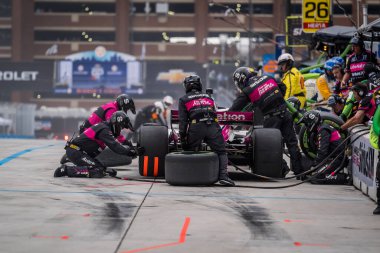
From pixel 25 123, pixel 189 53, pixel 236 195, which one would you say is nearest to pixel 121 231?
pixel 236 195

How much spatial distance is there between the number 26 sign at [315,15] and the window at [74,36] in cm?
6515

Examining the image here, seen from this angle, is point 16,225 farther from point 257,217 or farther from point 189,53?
point 189,53

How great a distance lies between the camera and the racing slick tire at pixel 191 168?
1227 cm

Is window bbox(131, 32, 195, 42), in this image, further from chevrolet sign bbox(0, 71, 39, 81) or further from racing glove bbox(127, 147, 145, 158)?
racing glove bbox(127, 147, 145, 158)

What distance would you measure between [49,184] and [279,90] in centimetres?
454

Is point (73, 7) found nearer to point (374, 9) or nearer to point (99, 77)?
point (99, 77)

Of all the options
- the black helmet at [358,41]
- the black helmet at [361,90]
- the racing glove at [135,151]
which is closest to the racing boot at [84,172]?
the racing glove at [135,151]

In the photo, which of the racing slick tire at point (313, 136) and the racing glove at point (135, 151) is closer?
the racing glove at point (135, 151)

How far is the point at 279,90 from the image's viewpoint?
566 inches

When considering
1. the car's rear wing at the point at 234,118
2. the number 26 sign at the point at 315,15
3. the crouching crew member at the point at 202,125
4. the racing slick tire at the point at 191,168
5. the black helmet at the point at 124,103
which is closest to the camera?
the racing slick tire at the point at 191,168

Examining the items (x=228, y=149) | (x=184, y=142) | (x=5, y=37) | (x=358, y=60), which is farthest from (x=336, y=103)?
(x=5, y=37)

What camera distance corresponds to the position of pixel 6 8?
88375mm

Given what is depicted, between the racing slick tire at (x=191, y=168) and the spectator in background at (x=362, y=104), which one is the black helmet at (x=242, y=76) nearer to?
the spectator in background at (x=362, y=104)

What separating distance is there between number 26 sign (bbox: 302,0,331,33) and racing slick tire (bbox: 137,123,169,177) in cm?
1565
